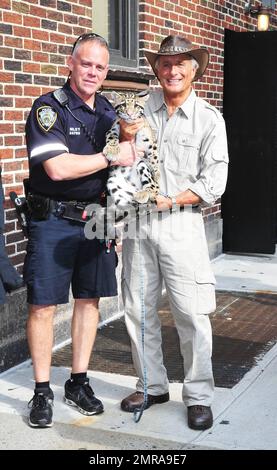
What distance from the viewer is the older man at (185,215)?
3805mm

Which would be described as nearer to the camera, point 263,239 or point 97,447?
point 97,447

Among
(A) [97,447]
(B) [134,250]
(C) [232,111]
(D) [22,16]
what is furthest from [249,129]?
(A) [97,447]

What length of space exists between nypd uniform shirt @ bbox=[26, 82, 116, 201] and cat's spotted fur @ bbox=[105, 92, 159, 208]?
0.18 meters

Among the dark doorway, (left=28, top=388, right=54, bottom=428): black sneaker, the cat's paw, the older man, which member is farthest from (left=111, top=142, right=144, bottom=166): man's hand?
the dark doorway

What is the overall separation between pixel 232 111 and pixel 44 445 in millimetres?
6105

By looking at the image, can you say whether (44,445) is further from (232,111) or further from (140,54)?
(232,111)

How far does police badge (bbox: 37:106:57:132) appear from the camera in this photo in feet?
12.1

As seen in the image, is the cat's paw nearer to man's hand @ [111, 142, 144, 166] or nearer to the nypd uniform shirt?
man's hand @ [111, 142, 144, 166]

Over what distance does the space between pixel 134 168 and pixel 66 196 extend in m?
0.46

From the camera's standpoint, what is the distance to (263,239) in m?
8.86

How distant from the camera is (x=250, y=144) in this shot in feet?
29.1

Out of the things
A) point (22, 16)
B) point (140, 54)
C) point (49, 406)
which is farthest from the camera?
point (140, 54)

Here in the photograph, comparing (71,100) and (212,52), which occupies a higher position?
(212,52)

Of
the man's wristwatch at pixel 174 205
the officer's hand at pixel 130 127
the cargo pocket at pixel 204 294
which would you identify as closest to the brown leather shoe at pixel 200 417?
the cargo pocket at pixel 204 294
